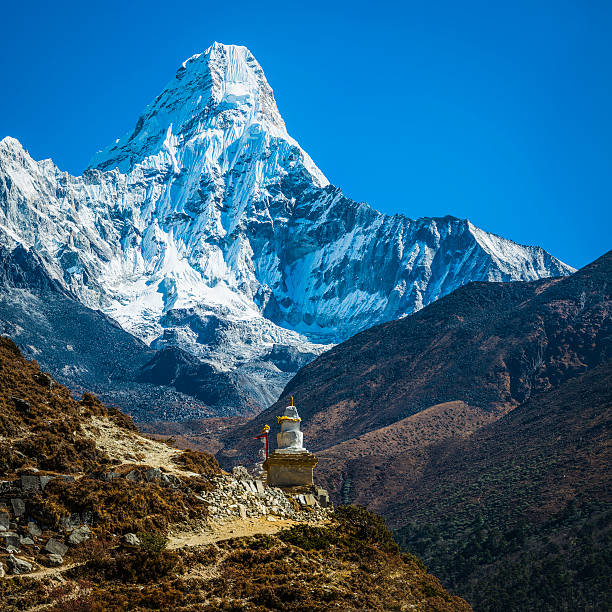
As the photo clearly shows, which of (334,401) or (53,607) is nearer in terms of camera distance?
(53,607)

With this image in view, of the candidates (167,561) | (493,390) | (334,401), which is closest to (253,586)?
(167,561)

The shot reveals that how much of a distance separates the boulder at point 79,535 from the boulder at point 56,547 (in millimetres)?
259

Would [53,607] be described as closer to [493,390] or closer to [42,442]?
[42,442]

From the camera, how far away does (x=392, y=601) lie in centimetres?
2241

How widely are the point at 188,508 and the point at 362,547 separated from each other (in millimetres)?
4710

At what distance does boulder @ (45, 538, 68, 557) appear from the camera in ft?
64.6

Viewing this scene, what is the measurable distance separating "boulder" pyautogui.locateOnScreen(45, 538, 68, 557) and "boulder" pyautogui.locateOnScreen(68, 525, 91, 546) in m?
0.26

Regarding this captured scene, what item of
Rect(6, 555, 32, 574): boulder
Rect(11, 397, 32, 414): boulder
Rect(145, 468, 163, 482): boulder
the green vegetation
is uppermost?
the green vegetation

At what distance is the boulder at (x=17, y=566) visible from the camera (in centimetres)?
1850

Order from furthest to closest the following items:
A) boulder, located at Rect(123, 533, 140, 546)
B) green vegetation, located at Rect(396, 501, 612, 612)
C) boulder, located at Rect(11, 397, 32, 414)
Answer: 1. green vegetation, located at Rect(396, 501, 612, 612)
2. boulder, located at Rect(11, 397, 32, 414)
3. boulder, located at Rect(123, 533, 140, 546)

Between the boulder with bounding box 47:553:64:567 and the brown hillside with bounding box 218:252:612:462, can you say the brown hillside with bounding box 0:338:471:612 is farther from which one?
the brown hillside with bounding box 218:252:612:462

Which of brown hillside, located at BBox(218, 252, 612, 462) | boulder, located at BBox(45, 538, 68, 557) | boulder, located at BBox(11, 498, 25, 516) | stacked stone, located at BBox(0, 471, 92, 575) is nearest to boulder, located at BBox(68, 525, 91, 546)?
stacked stone, located at BBox(0, 471, 92, 575)

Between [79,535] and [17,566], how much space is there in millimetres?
2029

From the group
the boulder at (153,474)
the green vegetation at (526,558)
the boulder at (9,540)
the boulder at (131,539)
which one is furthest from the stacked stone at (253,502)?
the green vegetation at (526,558)
